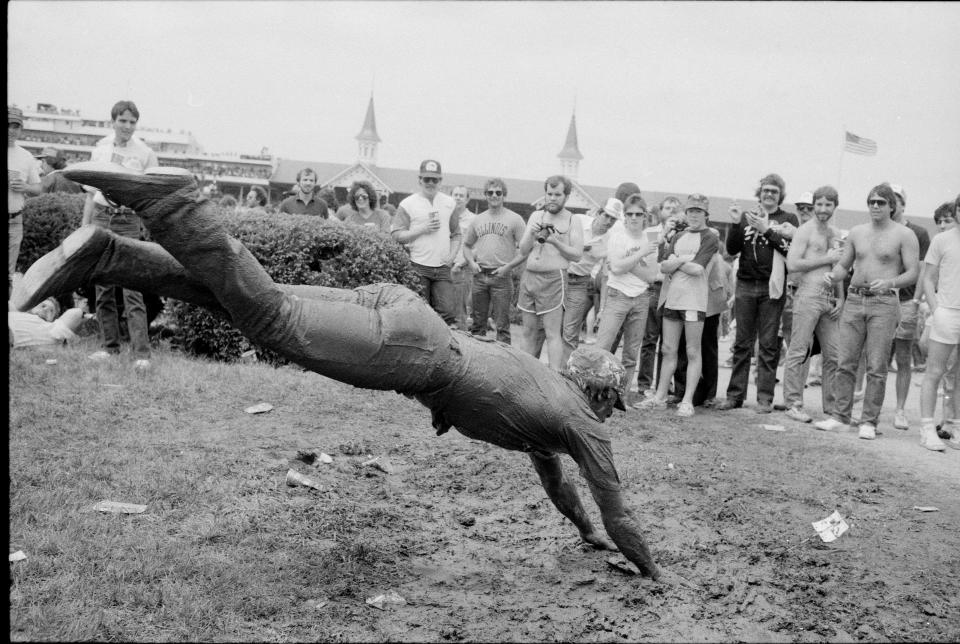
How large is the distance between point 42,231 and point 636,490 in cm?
843

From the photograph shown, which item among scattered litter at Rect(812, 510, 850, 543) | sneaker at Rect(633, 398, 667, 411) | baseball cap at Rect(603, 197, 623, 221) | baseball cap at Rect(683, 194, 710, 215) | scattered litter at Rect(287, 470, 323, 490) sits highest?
baseball cap at Rect(683, 194, 710, 215)

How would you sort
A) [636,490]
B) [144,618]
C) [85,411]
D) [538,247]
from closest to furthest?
1. [144,618]
2. [636,490]
3. [85,411]
4. [538,247]

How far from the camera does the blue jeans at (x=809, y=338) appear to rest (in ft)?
27.1

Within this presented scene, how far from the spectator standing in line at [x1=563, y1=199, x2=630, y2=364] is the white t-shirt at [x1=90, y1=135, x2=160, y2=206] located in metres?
4.23

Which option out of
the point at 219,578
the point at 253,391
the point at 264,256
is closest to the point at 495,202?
the point at 264,256

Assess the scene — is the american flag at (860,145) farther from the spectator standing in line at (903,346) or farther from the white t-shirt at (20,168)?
the white t-shirt at (20,168)

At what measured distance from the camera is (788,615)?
4.19 metres

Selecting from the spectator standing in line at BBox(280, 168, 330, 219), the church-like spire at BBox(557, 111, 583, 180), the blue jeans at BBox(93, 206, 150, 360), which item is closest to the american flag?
the spectator standing in line at BBox(280, 168, 330, 219)

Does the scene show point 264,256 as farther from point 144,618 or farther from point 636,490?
point 144,618

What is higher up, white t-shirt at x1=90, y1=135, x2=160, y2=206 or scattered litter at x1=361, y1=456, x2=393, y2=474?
white t-shirt at x1=90, y1=135, x2=160, y2=206

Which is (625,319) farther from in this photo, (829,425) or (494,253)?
(829,425)

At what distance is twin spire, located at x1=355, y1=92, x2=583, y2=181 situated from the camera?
294 feet

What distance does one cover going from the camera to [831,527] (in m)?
5.29

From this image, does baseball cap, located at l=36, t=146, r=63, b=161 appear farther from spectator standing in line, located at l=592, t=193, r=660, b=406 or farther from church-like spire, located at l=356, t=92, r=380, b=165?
church-like spire, located at l=356, t=92, r=380, b=165
